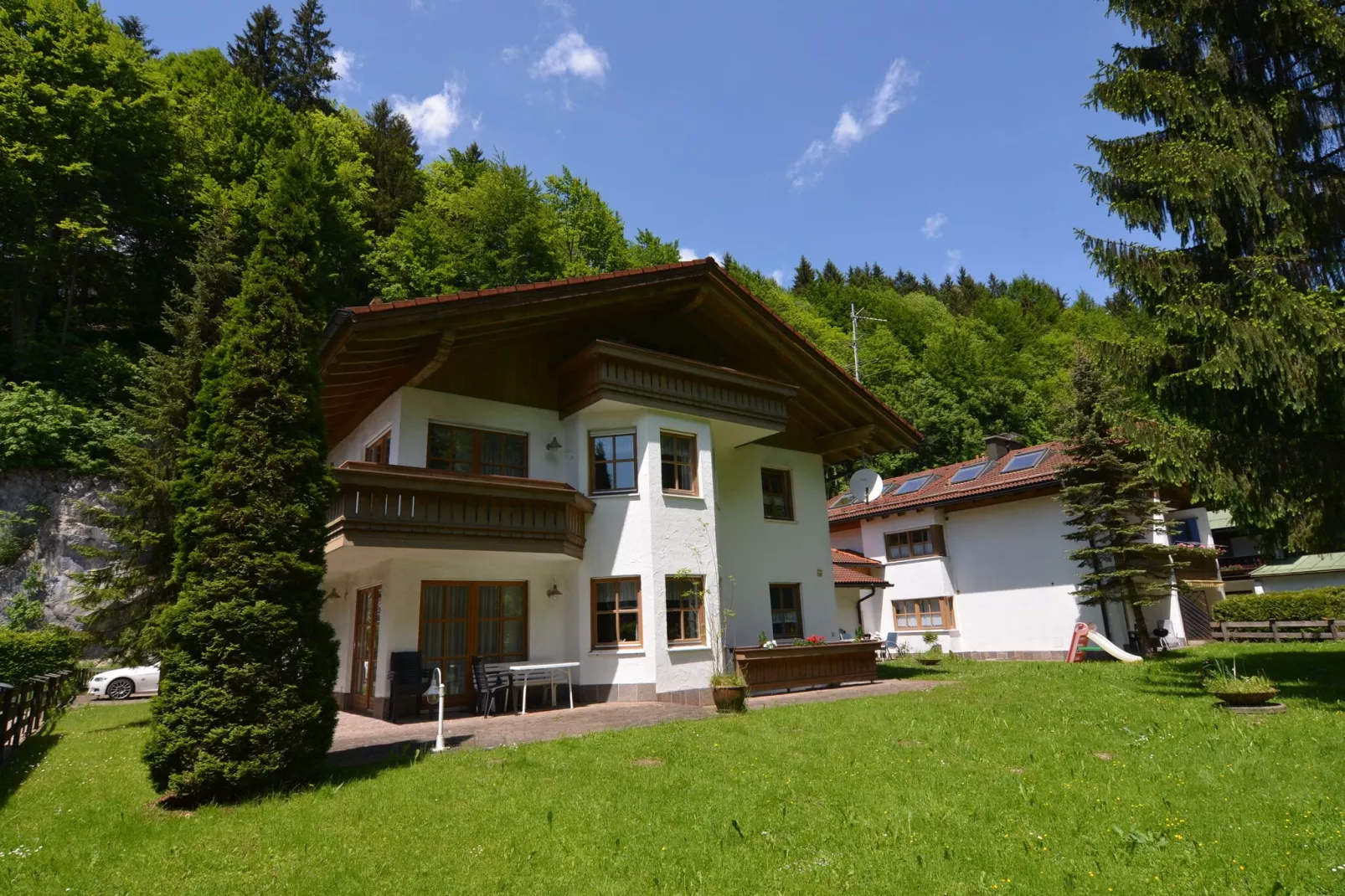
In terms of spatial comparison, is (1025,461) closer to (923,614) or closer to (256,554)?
(923,614)

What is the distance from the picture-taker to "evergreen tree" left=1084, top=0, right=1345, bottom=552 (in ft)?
35.5

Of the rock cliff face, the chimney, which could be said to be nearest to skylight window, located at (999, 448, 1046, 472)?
the chimney

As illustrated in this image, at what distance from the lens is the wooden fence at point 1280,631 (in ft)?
73.8

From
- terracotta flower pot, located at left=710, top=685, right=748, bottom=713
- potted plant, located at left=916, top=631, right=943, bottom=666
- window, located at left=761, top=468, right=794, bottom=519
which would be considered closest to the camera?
terracotta flower pot, located at left=710, top=685, right=748, bottom=713

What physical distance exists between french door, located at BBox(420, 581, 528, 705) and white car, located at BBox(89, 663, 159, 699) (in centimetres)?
998

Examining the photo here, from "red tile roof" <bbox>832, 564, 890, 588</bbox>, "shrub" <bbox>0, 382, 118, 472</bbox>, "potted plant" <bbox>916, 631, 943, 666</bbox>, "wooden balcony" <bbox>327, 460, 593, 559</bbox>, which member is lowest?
"potted plant" <bbox>916, 631, 943, 666</bbox>

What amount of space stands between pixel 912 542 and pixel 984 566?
2.82 meters

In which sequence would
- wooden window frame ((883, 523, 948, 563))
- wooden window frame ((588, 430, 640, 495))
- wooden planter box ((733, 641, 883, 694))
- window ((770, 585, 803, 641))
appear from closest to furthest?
1. wooden planter box ((733, 641, 883, 694))
2. wooden window frame ((588, 430, 640, 495))
3. window ((770, 585, 803, 641))
4. wooden window frame ((883, 523, 948, 563))

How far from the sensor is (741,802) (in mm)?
6742

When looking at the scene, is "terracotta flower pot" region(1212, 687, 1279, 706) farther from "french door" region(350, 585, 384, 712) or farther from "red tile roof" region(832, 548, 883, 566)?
"red tile roof" region(832, 548, 883, 566)

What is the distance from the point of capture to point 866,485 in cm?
2111

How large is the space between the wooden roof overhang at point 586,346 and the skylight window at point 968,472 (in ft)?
29.8

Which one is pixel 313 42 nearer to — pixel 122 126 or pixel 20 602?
pixel 122 126

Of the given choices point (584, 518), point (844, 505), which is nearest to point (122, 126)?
point (584, 518)
